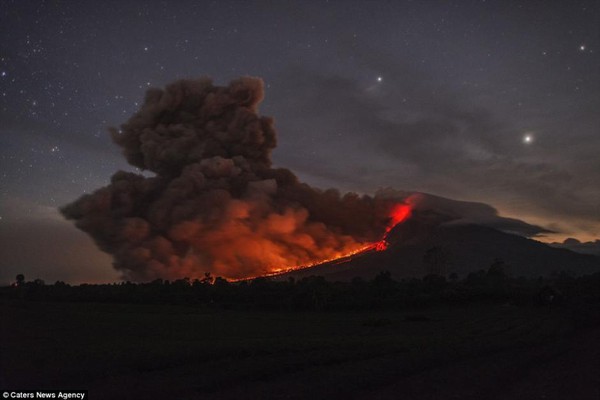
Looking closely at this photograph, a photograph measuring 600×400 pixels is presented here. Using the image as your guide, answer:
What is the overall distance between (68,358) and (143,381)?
13.1 feet

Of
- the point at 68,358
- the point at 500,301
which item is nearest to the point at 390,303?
the point at 500,301

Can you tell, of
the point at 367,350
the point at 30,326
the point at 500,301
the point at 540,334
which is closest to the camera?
the point at 367,350

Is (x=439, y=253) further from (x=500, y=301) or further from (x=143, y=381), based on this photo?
(x=143, y=381)

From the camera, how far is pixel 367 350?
21938mm

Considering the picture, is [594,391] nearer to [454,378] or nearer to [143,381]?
[454,378]

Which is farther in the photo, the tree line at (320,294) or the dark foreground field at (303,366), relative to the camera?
the tree line at (320,294)

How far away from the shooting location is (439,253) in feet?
428

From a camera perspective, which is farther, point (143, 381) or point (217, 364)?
point (217, 364)

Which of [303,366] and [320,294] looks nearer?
[303,366]

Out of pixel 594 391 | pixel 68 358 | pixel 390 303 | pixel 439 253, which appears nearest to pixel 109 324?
pixel 68 358

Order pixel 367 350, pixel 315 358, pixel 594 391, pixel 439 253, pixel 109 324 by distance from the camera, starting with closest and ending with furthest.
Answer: pixel 594 391 → pixel 315 358 → pixel 367 350 → pixel 109 324 → pixel 439 253

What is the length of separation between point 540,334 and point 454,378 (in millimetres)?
14145

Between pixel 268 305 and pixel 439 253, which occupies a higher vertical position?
pixel 439 253

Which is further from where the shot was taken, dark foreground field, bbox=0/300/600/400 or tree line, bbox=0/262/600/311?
tree line, bbox=0/262/600/311
